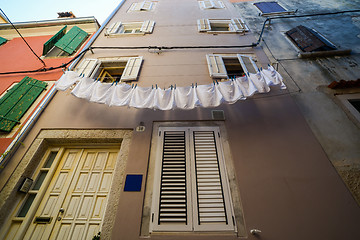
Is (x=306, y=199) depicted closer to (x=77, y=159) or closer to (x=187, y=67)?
(x=187, y=67)

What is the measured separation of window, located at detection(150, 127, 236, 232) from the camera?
3078 millimetres

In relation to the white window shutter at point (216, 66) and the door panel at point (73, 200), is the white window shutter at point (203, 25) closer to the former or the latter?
the white window shutter at point (216, 66)

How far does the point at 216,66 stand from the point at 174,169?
13.0ft

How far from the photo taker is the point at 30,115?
480 centimetres

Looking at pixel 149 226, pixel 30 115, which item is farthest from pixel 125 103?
pixel 30 115

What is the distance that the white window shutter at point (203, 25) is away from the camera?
7238mm

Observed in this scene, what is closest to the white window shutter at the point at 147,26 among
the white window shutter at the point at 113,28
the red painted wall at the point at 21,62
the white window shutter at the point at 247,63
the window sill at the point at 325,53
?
the white window shutter at the point at 113,28

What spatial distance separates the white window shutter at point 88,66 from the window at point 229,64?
14.1 ft

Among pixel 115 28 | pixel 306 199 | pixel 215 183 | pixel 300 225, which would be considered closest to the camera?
pixel 300 225

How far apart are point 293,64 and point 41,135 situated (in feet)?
28.0

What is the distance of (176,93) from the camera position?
3682 millimetres

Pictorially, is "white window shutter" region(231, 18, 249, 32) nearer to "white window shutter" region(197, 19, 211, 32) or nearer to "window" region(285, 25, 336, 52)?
"white window shutter" region(197, 19, 211, 32)

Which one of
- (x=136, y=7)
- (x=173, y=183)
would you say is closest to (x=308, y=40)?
(x=173, y=183)

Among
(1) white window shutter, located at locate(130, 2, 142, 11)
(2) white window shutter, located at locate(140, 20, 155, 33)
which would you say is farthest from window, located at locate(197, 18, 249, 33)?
(1) white window shutter, located at locate(130, 2, 142, 11)
